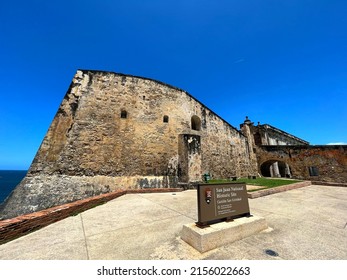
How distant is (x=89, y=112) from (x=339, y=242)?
955 centimetres

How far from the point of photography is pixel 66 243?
267 centimetres

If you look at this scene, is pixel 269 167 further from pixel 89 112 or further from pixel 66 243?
pixel 66 243

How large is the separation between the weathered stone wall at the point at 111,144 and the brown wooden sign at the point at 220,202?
17.8 feet

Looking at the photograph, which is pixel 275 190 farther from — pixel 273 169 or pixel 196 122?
pixel 273 169

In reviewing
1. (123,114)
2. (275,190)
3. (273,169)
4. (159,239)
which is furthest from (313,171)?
(159,239)

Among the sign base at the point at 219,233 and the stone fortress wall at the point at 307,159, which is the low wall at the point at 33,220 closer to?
the sign base at the point at 219,233

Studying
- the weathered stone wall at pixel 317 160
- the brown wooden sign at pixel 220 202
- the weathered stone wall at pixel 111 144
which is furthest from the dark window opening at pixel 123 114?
the weathered stone wall at pixel 317 160

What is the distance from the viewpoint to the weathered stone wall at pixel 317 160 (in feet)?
40.5

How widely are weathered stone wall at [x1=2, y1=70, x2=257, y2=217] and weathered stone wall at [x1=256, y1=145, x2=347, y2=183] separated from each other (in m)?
8.87

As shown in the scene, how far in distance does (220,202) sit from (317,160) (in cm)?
1549

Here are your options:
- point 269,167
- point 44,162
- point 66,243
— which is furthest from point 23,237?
point 269,167

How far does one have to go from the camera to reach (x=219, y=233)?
253cm

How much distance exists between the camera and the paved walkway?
2.29 metres
